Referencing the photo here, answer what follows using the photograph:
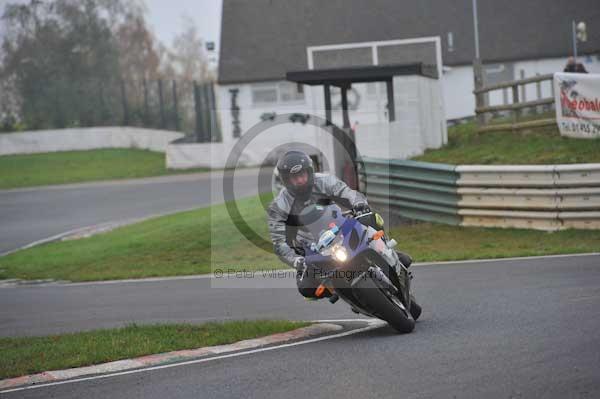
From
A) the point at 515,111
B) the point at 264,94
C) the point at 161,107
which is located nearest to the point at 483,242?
the point at 515,111

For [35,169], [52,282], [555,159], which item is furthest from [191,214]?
A: [35,169]

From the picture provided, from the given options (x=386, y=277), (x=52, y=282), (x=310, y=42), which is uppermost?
(x=310, y=42)

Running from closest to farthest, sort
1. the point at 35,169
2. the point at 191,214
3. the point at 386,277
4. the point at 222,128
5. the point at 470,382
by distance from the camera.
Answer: the point at 470,382 < the point at 386,277 < the point at 191,214 < the point at 35,169 < the point at 222,128

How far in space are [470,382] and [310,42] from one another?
40.0 m

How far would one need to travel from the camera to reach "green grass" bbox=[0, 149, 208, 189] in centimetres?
3847

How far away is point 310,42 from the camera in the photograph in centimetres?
4541

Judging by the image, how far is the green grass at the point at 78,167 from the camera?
38469mm

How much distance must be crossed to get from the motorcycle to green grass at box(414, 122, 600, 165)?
10115 mm

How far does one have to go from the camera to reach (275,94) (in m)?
45.7

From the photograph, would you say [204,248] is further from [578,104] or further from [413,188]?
[578,104]

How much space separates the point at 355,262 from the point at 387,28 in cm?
3743

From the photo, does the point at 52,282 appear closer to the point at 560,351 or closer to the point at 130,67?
the point at 560,351

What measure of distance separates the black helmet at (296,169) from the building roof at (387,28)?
35.1 metres

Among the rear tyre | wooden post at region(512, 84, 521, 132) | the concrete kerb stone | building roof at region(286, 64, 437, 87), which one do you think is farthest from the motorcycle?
wooden post at region(512, 84, 521, 132)
